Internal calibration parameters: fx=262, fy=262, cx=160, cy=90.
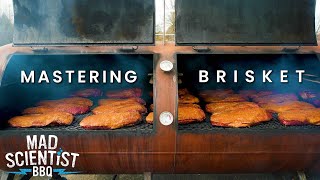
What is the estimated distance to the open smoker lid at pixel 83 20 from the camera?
10.1 ft

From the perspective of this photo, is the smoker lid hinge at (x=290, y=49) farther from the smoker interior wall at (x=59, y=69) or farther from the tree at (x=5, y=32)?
the tree at (x=5, y=32)

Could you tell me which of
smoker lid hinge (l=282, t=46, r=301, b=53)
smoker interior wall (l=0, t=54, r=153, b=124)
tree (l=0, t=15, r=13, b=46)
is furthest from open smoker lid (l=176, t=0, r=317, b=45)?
tree (l=0, t=15, r=13, b=46)

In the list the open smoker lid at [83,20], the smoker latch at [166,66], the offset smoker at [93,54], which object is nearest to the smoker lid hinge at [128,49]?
the offset smoker at [93,54]

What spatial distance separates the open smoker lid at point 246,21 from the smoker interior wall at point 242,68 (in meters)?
0.64

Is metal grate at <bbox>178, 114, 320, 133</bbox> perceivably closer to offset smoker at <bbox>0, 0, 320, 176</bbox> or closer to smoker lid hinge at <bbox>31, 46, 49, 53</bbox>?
offset smoker at <bbox>0, 0, 320, 176</bbox>

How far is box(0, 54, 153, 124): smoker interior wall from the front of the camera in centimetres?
327

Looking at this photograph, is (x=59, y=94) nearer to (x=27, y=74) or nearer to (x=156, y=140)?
(x=27, y=74)

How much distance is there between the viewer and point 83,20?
10.2 ft

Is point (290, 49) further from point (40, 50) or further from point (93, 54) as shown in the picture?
point (40, 50)

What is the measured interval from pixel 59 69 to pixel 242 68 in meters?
2.83

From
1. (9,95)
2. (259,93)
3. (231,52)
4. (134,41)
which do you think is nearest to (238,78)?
(259,93)

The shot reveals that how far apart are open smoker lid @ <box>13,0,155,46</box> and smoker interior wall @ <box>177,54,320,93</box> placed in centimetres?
95

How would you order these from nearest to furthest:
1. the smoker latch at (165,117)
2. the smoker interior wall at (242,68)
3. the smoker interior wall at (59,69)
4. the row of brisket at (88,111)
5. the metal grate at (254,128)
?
the smoker latch at (165,117) < the metal grate at (254,128) < the row of brisket at (88,111) < the smoker interior wall at (59,69) < the smoker interior wall at (242,68)

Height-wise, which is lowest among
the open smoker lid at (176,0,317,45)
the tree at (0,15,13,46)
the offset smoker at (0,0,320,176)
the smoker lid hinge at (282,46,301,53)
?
the offset smoker at (0,0,320,176)
